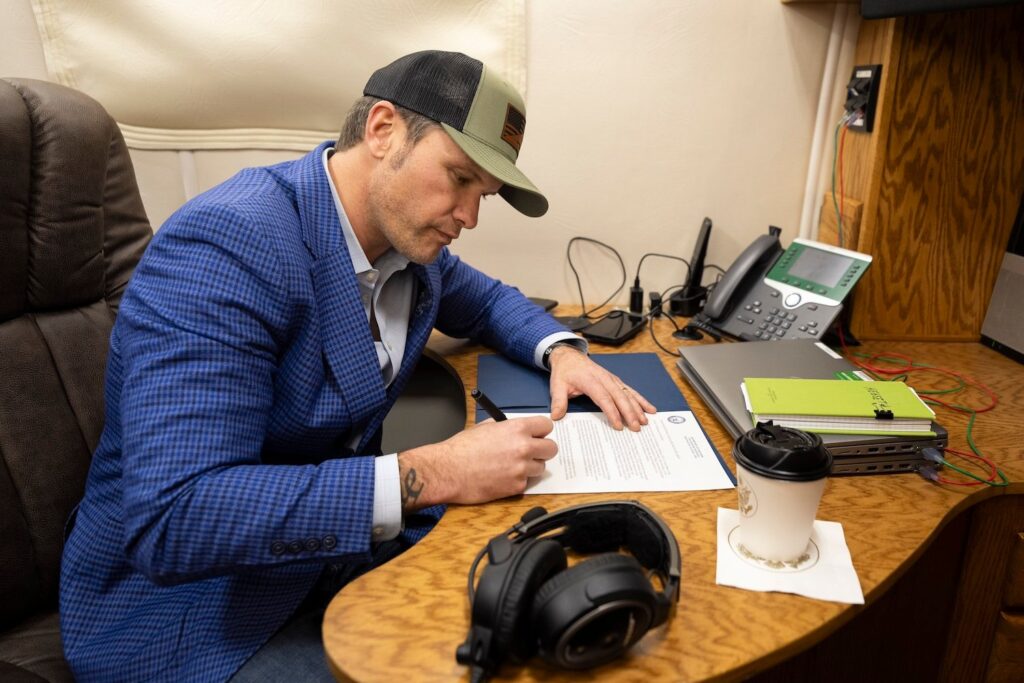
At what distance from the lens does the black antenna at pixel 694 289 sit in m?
1.61

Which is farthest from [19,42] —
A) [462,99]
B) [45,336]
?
[462,99]

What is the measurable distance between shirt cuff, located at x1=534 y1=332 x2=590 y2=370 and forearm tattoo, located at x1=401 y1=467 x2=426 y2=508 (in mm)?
492

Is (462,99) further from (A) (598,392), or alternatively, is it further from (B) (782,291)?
(B) (782,291)

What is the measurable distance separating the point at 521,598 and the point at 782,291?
1.05 meters

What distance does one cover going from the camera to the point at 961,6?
100 cm

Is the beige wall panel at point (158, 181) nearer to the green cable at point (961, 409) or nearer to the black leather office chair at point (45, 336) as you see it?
the black leather office chair at point (45, 336)

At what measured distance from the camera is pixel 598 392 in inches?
43.2

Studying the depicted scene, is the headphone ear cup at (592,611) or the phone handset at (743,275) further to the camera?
the phone handset at (743,275)

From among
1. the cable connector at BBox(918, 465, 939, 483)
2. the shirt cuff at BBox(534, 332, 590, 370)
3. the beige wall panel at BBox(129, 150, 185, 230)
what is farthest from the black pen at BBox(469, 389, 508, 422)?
the beige wall panel at BBox(129, 150, 185, 230)

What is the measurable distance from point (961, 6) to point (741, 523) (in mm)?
841

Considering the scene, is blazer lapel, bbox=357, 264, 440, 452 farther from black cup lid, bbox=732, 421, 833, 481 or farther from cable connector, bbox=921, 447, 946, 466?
cable connector, bbox=921, 447, 946, 466

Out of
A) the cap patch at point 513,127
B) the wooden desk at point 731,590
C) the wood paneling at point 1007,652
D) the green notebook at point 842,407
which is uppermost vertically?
the cap patch at point 513,127

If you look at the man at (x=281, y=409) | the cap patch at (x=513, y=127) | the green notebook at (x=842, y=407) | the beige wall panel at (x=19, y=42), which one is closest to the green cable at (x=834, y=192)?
the green notebook at (x=842, y=407)

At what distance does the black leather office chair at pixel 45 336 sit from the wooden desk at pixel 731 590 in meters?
0.57
